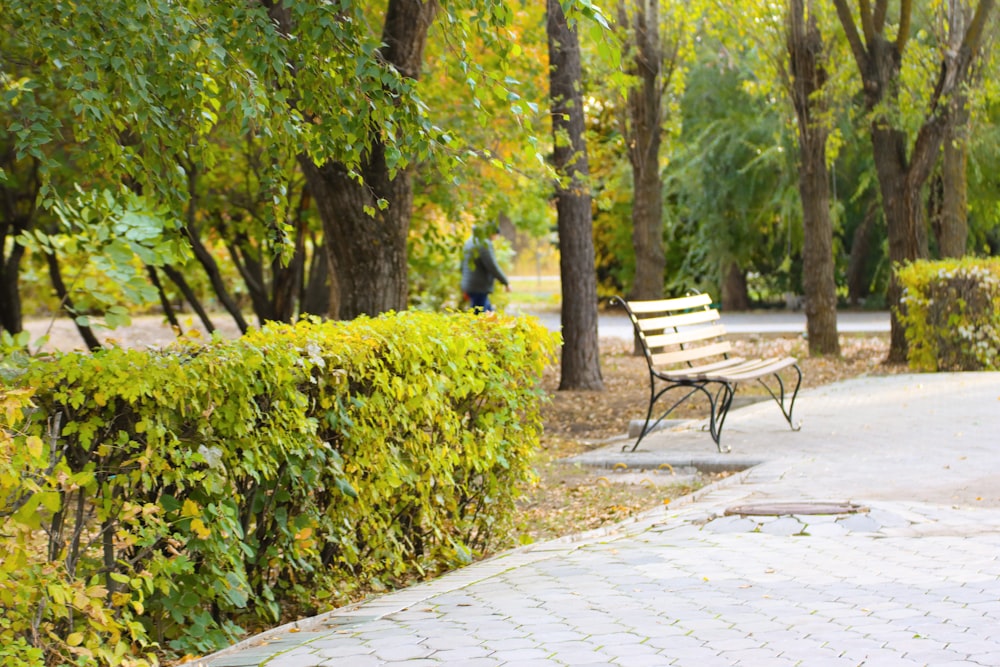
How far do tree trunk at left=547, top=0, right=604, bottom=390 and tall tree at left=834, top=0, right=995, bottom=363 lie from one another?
12.8ft

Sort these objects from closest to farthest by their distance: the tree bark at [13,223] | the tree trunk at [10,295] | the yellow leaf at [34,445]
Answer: the yellow leaf at [34,445], the tree bark at [13,223], the tree trunk at [10,295]

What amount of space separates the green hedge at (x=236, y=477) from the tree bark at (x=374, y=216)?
111 inches

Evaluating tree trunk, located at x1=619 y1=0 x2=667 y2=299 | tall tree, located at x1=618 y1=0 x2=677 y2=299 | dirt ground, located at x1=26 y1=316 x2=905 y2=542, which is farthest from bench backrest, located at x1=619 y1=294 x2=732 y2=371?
tree trunk, located at x1=619 y1=0 x2=667 y2=299

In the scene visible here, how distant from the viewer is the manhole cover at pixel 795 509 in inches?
267

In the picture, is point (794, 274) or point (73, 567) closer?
point (73, 567)

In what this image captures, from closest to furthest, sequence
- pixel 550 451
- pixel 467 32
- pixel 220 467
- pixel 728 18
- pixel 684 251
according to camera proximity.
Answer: pixel 220 467 < pixel 467 32 < pixel 550 451 < pixel 728 18 < pixel 684 251

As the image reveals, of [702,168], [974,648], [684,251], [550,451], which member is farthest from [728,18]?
[684,251]

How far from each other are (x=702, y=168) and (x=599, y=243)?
5943mm

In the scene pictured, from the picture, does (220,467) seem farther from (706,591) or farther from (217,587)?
(706,591)

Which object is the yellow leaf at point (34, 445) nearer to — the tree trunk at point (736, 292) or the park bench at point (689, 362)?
the park bench at point (689, 362)

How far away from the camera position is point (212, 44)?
507 centimetres

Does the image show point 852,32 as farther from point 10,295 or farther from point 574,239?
point 10,295

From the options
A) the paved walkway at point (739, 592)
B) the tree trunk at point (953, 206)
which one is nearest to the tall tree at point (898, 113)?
the tree trunk at point (953, 206)

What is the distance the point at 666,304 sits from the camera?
10234 millimetres
